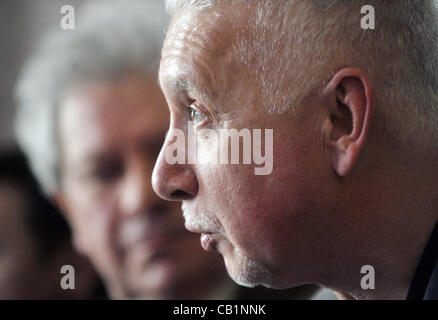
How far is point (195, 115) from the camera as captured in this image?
72 centimetres

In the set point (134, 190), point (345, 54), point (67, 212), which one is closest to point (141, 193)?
point (134, 190)

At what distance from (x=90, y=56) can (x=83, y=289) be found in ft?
1.71

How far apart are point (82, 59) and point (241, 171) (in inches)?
21.8

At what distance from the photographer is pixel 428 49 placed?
26.8 inches

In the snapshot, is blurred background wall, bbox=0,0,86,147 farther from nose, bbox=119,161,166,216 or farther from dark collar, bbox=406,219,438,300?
dark collar, bbox=406,219,438,300

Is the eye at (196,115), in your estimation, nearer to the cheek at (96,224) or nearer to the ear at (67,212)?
the cheek at (96,224)

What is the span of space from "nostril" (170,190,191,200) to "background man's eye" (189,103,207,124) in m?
0.10

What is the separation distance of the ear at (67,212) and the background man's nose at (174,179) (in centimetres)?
50

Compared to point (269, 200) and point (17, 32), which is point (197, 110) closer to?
point (269, 200)

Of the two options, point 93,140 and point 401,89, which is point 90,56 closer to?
point 93,140

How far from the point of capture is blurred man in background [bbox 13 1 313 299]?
100 centimetres

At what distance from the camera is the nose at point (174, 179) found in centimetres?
70

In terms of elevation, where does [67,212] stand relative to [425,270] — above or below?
above

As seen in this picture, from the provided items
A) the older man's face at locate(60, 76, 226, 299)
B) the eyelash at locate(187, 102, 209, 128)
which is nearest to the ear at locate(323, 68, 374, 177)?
the eyelash at locate(187, 102, 209, 128)
